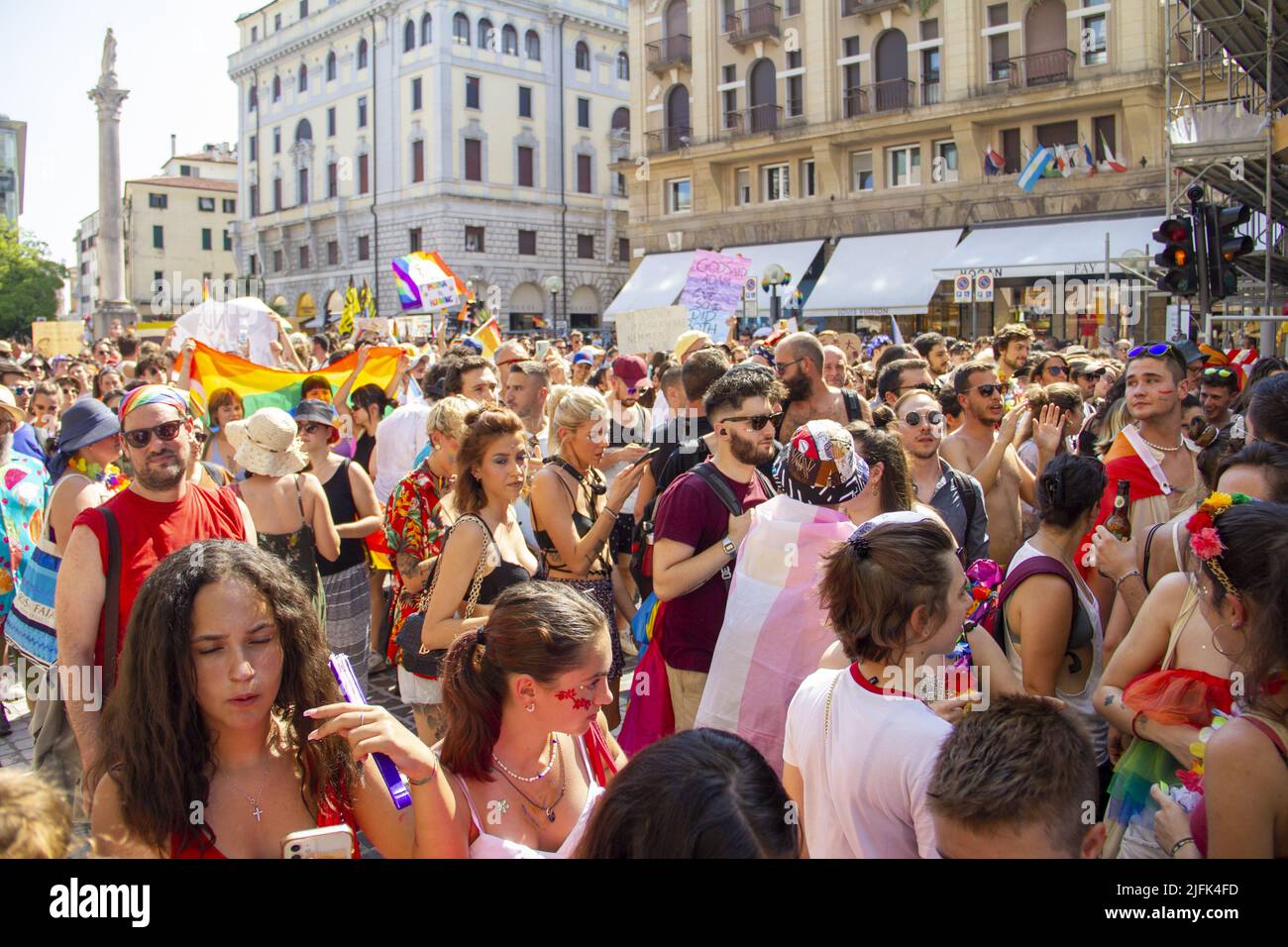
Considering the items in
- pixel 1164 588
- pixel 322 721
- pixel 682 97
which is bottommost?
pixel 322 721

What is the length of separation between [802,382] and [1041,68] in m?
24.9

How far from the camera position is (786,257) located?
3095 cm

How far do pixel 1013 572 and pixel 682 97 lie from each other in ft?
114

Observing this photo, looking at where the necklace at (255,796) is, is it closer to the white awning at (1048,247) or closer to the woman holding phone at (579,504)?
the woman holding phone at (579,504)

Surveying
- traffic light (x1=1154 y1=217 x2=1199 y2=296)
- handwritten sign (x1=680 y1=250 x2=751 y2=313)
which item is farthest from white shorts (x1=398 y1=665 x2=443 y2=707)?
handwritten sign (x1=680 y1=250 x2=751 y2=313)

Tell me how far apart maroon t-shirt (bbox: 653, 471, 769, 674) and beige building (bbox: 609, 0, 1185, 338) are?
1887cm

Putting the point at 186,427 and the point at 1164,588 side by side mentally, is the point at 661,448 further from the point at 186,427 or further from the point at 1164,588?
the point at 1164,588

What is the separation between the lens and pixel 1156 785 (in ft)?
7.32

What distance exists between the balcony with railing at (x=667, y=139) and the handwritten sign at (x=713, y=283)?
22.4 metres

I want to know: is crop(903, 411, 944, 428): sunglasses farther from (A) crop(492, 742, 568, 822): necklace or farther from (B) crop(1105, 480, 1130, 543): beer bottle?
(A) crop(492, 742, 568, 822): necklace

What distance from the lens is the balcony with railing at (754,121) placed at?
3219 cm

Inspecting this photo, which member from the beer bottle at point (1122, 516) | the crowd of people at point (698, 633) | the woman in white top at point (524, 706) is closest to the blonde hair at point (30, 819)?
the crowd of people at point (698, 633)

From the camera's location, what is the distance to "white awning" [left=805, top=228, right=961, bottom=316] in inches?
1056
